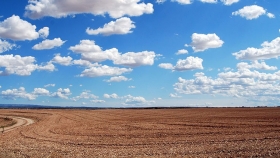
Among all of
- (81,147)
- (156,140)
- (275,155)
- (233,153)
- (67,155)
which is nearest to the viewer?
(275,155)

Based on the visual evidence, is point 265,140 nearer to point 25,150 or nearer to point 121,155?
point 121,155

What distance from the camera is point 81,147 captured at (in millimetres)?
28469

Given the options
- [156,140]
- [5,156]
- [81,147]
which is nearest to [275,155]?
[156,140]

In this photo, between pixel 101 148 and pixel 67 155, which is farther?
pixel 101 148

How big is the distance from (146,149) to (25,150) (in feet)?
32.1

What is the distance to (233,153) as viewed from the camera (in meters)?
22.4

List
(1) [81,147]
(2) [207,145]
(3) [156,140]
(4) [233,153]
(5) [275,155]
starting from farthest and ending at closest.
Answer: (3) [156,140] < (1) [81,147] < (2) [207,145] < (4) [233,153] < (5) [275,155]

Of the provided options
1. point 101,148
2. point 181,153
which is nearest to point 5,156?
point 101,148

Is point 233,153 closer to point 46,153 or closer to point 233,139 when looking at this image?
point 233,139

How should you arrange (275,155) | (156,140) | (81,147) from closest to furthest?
1. (275,155)
2. (81,147)
3. (156,140)

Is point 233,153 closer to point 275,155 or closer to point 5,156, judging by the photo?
point 275,155

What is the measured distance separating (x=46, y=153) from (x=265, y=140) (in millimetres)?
17336

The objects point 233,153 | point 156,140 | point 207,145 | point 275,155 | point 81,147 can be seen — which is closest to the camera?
point 275,155

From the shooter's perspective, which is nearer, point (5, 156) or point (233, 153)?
point (233, 153)
